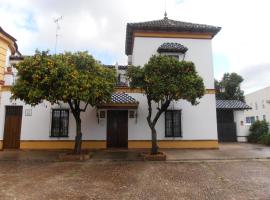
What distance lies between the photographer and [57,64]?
411 inches

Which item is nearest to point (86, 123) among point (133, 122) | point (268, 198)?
point (133, 122)

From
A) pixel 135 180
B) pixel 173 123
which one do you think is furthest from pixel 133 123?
pixel 135 180

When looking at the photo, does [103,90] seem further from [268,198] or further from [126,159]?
[268,198]

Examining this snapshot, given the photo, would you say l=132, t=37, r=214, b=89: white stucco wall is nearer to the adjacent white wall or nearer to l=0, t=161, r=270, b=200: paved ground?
the adjacent white wall

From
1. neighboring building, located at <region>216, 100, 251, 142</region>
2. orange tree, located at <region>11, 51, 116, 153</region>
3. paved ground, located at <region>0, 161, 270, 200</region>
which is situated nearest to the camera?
paved ground, located at <region>0, 161, 270, 200</region>

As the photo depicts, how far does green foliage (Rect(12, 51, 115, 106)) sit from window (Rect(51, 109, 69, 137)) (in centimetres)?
422

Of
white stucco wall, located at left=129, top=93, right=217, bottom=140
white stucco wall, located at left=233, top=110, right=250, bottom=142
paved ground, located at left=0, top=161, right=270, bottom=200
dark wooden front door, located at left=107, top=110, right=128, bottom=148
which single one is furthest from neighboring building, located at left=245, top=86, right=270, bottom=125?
paved ground, located at left=0, top=161, right=270, bottom=200

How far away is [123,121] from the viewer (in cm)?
1509

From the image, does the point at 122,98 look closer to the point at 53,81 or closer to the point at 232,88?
the point at 53,81

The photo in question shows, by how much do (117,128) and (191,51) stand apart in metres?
7.12

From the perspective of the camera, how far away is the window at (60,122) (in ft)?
48.1

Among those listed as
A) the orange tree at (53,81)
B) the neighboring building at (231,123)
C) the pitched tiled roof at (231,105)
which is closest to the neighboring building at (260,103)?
the pitched tiled roof at (231,105)

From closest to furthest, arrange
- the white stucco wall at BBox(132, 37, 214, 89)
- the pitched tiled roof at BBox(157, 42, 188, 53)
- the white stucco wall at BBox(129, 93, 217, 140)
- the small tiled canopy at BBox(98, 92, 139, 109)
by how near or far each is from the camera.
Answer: the small tiled canopy at BBox(98, 92, 139, 109), the white stucco wall at BBox(129, 93, 217, 140), the pitched tiled roof at BBox(157, 42, 188, 53), the white stucco wall at BBox(132, 37, 214, 89)

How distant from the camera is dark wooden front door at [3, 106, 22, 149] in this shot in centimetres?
1451
